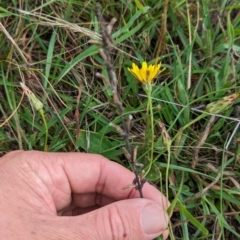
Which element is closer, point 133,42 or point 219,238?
point 219,238

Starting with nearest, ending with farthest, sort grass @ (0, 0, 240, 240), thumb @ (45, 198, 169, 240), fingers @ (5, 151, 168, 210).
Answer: thumb @ (45, 198, 169, 240)
fingers @ (5, 151, 168, 210)
grass @ (0, 0, 240, 240)

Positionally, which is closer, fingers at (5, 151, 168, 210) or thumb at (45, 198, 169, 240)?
thumb at (45, 198, 169, 240)

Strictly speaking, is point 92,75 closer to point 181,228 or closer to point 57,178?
point 57,178

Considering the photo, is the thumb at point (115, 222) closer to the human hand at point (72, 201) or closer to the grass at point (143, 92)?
the human hand at point (72, 201)

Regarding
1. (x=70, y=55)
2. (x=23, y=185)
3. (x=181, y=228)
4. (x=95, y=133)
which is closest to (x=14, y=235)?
(x=23, y=185)

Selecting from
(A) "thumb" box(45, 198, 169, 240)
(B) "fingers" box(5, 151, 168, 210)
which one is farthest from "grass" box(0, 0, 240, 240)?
(A) "thumb" box(45, 198, 169, 240)

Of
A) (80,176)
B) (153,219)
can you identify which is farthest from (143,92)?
(153,219)

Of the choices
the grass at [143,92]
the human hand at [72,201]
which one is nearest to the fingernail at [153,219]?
the human hand at [72,201]

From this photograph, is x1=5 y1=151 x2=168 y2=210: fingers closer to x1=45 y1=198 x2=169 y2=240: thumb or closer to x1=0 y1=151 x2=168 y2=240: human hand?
x1=0 y1=151 x2=168 y2=240: human hand
